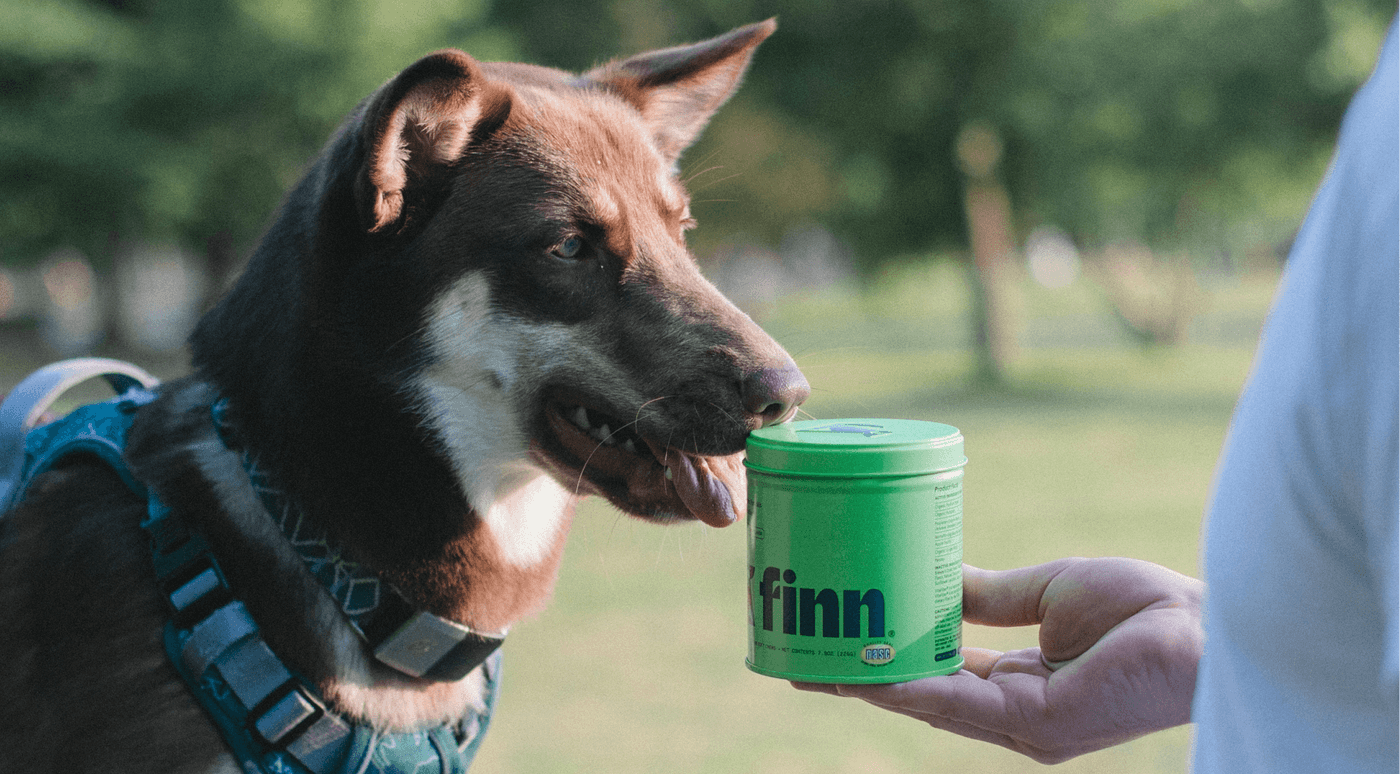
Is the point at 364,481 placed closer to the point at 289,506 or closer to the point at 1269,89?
the point at 289,506

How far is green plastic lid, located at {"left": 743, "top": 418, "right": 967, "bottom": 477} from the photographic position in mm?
1658

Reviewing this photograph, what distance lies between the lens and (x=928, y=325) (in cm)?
3391

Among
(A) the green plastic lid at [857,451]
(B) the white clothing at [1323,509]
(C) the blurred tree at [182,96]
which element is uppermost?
(C) the blurred tree at [182,96]

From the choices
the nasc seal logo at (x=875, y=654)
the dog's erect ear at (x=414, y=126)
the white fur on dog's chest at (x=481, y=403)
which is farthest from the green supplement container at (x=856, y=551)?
the dog's erect ear at (x=414, y=126)

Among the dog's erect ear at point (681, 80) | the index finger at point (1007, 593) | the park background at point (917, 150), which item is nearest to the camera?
the index finger at point (1007, 593)

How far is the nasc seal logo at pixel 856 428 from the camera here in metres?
1.77

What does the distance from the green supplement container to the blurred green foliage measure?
13307 millimetres

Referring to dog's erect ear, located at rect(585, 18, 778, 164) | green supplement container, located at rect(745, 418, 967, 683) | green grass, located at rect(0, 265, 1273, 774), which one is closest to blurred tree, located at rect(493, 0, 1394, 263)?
green grass, located at rect(0, 265, 1273, 774)

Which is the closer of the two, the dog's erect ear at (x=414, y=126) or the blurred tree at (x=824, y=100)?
the dog's erect ear at (x=414, y=126)

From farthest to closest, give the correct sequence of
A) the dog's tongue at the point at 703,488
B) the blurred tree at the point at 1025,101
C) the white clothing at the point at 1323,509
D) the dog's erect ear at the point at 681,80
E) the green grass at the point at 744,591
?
the blurred tree at the point at 1025,101 → the green grass at the point at 744,591 → the dog's erect ear at the point at 681,80 → the dog's tongue at the point at 703,488 → the white clothing at the point at 1323,509

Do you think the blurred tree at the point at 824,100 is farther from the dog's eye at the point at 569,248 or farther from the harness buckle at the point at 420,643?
the harness buckle at the point at 420,643

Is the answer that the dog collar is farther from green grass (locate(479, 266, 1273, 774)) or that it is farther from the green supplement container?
the green supplement container

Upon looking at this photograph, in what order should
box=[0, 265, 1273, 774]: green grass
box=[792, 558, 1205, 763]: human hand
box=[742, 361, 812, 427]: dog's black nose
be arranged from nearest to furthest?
box=[792, 558, 1205, 763]: human hand
box=[742, 361, 812, 427]: dog's black nose
box=[0, 265, 1273, 774]: green grass

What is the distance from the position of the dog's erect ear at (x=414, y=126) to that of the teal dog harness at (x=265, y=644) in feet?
1.75
